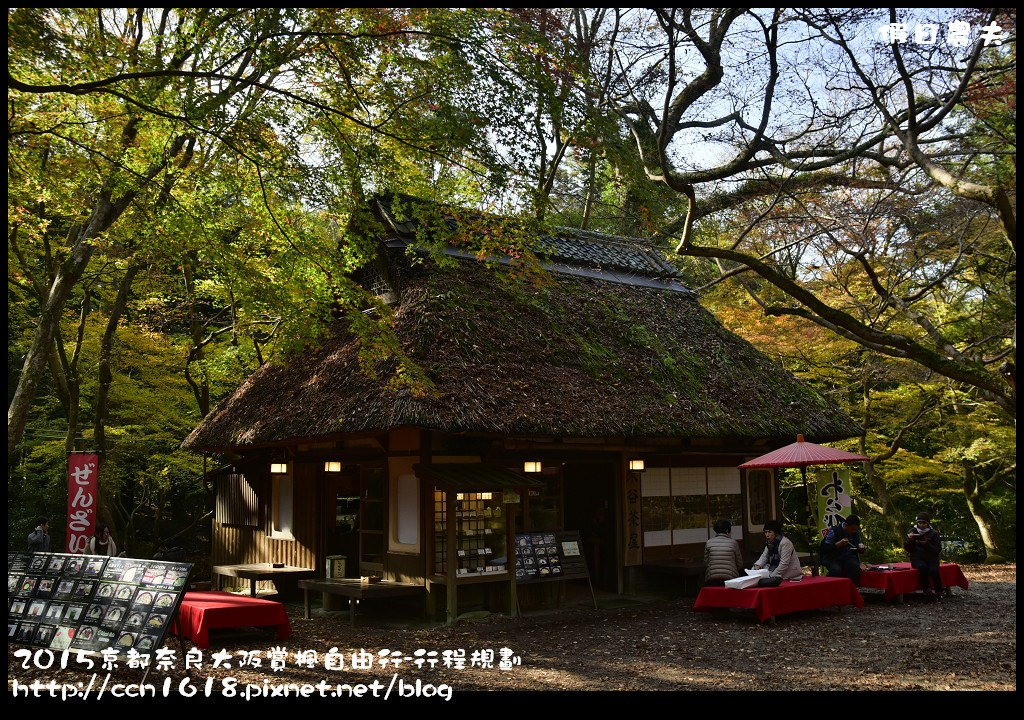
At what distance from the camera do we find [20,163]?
9688 mm

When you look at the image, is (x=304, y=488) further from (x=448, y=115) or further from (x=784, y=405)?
(x=784, y=405)

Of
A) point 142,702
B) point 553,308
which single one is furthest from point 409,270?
point 142,702

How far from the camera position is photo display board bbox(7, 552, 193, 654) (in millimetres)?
6684

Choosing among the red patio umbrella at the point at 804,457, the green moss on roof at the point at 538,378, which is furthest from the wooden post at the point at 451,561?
the red patio umbrella at the point at 804,457

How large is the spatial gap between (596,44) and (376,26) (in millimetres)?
5074

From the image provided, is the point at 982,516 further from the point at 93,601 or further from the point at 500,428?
the point at 93,601

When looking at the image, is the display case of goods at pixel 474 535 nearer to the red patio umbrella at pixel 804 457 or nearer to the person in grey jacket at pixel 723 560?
the person in grey jacket at pixel 723 560

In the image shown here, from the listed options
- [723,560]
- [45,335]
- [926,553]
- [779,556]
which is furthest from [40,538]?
[926,553]

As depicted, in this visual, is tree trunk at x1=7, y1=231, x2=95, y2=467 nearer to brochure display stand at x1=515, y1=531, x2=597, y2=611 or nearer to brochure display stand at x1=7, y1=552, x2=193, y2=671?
brochure display stand at x1=7, y1=552, x2=193, y2=671

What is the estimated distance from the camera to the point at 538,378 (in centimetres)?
1136

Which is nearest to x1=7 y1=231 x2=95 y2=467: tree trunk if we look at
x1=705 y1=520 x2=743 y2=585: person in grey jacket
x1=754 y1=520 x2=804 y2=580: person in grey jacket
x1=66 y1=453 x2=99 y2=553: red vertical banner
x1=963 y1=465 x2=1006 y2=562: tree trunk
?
x1=66 y1=453 x2=99 y2=553: red vertical banner

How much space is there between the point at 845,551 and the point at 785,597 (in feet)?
6.23

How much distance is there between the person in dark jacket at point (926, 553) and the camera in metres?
11.7

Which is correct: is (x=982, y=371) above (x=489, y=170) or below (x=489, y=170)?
below
